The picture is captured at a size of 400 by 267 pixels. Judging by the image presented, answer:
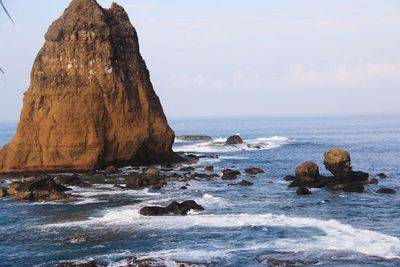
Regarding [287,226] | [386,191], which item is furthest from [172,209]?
[386,191]

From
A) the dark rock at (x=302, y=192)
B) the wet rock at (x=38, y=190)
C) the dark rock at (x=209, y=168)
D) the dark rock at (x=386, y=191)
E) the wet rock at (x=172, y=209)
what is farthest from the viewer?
the dark rock at (x=209, y=168)

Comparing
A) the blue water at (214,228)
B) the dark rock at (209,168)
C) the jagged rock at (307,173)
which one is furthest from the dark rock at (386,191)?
the dark rock at (209,168)

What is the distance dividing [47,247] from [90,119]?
32.9 meters

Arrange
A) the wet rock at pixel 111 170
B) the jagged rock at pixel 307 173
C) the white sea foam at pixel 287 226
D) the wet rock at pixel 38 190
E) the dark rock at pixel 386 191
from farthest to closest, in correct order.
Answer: the wet rock at pixel 111 170 < the jagged rock at pixel 307 173 < the dark rock at pixel 386 191 < the wet rock at pixel 38 190 < the white sea foam at pixel 287 226

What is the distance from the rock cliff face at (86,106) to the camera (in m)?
58.3

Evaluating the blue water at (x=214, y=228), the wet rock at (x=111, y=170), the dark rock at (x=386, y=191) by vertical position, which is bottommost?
the blue water at (x=214, y=228)

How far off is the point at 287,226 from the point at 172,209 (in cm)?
823

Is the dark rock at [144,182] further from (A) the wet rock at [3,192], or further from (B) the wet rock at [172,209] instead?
(B) the wet rock at [172,209]

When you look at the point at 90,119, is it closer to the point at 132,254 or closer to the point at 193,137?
the point at 132,254

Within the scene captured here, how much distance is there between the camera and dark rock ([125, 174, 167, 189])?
47.6 meters

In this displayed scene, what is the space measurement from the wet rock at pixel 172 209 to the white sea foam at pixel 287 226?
0.70 m

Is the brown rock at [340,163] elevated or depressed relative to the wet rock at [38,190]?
elevated

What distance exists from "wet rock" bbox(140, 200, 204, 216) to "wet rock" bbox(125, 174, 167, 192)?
37.2 ft

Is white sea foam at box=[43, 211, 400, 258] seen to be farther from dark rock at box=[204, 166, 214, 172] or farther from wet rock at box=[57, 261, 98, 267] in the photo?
dark rock at box=[204, 166, 214, 172]
